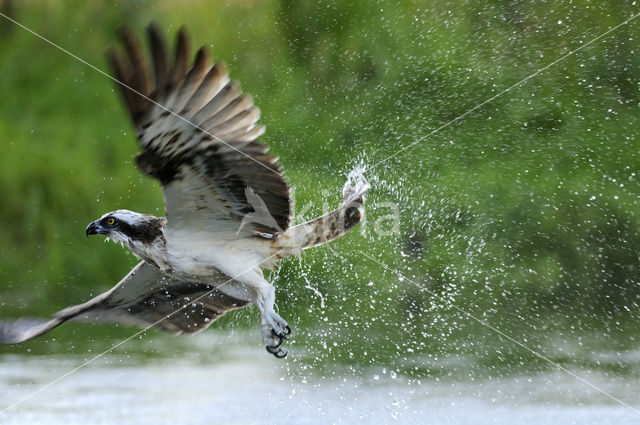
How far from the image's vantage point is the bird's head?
5.45 m

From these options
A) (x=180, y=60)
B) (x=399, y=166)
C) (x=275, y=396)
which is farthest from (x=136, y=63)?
(x=399, y=166)

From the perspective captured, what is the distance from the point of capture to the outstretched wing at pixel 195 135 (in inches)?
183

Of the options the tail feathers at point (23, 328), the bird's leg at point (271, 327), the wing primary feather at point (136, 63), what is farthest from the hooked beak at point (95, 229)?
the wing primary feather at point (136, 63)

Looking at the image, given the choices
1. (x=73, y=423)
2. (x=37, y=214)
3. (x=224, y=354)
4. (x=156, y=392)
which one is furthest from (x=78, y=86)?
(x=73, y=423)

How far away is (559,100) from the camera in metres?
10.0

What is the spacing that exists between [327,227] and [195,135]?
39.7 inches

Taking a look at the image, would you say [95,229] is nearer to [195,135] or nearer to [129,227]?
[129,227]

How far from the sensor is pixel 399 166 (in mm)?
9211

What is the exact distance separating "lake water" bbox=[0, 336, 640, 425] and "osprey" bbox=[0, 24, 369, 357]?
3.50 ft

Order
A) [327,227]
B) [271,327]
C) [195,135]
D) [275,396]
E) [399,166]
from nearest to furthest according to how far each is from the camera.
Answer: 1. [195,135]
2. [271,327]
3. [327,227]
4. [275,396]
5. [399,166]

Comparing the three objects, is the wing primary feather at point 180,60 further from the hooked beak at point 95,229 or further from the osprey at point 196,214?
the hooked beak at point 95,229

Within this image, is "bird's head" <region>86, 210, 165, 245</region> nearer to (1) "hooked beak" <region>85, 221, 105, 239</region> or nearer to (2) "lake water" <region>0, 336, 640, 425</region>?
(1) "hooked beak" <region>85, 221, 105, 239</region>

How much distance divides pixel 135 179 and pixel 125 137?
0.57m

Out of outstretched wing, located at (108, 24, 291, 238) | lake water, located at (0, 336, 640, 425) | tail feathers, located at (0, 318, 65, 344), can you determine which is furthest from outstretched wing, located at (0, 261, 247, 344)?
lake water, located at (0, 336, 640, 425)
